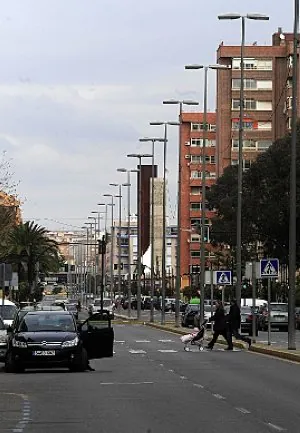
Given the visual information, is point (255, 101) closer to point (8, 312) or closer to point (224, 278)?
point (224, 278)

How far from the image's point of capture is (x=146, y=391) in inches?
874

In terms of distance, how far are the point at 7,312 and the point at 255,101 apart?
91.8 meters

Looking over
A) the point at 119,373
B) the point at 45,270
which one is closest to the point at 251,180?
the point at 45,270

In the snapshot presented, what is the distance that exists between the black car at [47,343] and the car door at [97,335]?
0.18 metres

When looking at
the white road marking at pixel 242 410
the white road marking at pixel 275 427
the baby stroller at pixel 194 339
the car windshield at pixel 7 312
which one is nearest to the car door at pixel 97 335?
the baby stroller at pixel 194 339

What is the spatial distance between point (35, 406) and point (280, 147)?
65463mm

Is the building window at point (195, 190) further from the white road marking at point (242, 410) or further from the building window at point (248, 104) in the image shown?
the white road marking at point (242, 410)

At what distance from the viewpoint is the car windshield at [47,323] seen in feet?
95.5

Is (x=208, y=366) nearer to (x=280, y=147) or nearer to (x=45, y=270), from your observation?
(x=280, y=147)

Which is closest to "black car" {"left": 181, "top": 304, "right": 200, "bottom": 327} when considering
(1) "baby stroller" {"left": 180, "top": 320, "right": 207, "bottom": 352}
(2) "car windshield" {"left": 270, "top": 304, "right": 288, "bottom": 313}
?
(2) "car windshield" {"left": 270, "top": 304, "right": 288, "bottom": 313}

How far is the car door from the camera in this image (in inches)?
1225

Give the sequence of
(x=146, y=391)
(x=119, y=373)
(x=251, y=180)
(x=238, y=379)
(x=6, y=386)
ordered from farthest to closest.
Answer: (x=251, y=180) < (x=119, y=373) < (x=238, y=379) < (x=6, y=386) < (x=146, y=391)

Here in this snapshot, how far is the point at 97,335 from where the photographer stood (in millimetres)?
31578

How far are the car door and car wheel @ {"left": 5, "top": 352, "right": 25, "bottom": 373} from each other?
7.63 ft
